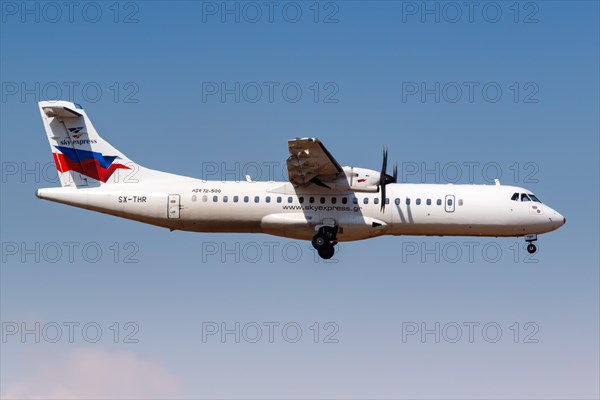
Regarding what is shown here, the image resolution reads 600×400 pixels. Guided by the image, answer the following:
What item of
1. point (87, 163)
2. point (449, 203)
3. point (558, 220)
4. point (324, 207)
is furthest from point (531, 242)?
point (87, 163)

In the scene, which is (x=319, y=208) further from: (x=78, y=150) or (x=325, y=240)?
(x=78, y=150)

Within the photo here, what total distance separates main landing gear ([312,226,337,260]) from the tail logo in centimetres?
Answer: 816

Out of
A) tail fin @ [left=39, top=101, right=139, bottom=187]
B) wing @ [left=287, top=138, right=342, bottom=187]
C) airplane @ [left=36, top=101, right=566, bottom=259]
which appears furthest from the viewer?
tail fin @ [left=39, top=101, right=139, bottom=187]

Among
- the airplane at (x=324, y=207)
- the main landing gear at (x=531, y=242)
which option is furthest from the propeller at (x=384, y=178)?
the main landing gear at (x=531, y=242)

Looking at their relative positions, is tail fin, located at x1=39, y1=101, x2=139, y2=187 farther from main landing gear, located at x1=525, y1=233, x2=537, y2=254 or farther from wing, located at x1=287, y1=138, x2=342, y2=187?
main landing gear, located at x1=525, y1=233, x2=537, y2=254

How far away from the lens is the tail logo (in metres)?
34.7

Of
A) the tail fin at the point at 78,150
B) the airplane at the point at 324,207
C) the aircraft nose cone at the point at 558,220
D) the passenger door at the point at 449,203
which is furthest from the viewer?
the tail fin at the point at 78,150

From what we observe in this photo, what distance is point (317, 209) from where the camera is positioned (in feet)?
109

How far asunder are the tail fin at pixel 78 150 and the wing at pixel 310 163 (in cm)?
684

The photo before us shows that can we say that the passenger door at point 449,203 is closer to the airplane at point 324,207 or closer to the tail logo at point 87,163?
the airplane at point 324,207

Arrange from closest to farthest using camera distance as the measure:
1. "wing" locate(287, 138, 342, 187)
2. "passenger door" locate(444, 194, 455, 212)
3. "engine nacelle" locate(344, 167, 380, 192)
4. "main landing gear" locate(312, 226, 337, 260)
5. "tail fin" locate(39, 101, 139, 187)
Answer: "wing" locate(287, 138, 342, 187) < "engine nacelle" locate(344, 167, 380, 192) < "main landing gear" locate(312, 226, 337, 260) < "passenger door" locate(444, 194, 455, 212) < "tail fin" locate(39, 101, 139, 187)

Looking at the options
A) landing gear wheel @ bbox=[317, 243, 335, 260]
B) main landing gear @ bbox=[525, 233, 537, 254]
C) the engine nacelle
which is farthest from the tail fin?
main landing gear @ bbox=[525, 233, 537, 254]

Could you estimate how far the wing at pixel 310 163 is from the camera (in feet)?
100.0

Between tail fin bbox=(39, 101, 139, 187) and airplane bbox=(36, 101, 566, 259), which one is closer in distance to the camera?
airplane bbox=(36, 101, 566, 259)
